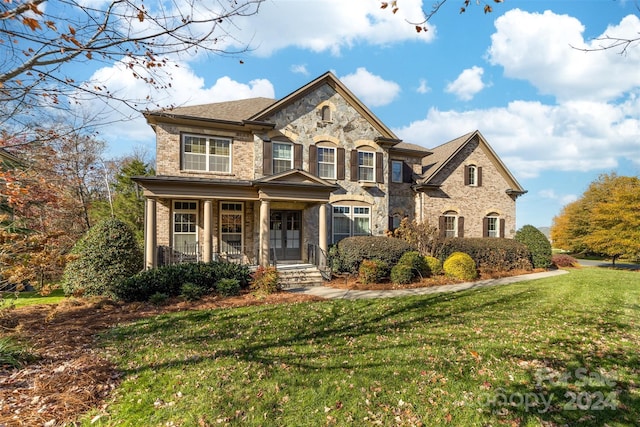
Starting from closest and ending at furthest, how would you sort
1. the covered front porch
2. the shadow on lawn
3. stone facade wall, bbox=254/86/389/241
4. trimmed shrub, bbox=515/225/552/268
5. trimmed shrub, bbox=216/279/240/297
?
the shadow on lawn, trimmed shrub, bbox=216/279/240/297, the covered front porch, stone facade wall, bbox=254/86/389/241, trimmed shrub, bbox=515/225/552/268

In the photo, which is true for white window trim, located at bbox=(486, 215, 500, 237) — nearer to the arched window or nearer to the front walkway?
the arched window

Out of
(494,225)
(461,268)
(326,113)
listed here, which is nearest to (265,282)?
(461,268)

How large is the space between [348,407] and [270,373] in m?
1.36

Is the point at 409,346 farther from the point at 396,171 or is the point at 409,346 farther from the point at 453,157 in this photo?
the point at 453,157

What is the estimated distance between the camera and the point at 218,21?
4.42 metres

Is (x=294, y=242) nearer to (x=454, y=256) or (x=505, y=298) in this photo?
(x=454, y=256)

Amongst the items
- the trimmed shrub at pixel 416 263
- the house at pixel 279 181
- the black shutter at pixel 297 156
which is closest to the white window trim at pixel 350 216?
the house at pixel 279 181

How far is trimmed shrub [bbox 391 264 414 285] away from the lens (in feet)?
39.7

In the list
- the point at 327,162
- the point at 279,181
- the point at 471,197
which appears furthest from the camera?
the point at 471,197

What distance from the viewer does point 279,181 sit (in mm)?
12969

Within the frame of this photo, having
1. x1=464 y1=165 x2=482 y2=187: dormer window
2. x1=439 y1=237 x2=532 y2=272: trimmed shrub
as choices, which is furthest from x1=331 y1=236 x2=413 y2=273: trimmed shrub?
x1=464 y1=165 x2=482 y2=187: dormer window

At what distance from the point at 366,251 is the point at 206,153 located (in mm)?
8410

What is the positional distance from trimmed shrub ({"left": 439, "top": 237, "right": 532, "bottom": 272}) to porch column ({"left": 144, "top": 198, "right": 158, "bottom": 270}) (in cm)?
1293

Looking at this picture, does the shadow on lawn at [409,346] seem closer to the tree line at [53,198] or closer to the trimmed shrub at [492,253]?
the tree line at [53,198]
